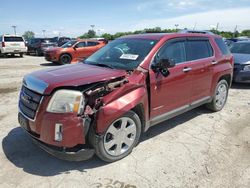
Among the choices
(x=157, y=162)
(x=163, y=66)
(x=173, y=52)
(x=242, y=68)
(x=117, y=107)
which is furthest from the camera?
(x=242, y=68)

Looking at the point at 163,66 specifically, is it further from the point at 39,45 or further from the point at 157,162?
the point at 39,45

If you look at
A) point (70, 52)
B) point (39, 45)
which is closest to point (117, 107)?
point (70, 52)

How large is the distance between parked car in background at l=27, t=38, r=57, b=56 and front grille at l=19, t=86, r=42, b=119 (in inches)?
779

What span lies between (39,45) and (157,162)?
2177 cm

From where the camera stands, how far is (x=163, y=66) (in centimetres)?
378

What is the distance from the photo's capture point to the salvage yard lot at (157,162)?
3.12 meters

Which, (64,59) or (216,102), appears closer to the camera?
(216,102)

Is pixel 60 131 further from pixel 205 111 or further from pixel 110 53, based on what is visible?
pixel 205 111

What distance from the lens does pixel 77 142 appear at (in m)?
3.09

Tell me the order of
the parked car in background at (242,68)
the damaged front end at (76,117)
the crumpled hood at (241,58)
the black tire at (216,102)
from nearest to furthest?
the damaged front end at (76,117) → the black tire at (216,102) → the parked car in background at (242,68) → the crumpled hood at (241,58)

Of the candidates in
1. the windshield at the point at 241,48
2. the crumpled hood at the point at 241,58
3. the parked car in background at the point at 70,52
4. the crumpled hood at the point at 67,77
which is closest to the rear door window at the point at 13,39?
the parked car in background at the point at 70,52

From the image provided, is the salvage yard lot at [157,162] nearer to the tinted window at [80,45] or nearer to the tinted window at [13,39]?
the tinted window at [80,45]

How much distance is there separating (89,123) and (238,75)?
660 centimetres

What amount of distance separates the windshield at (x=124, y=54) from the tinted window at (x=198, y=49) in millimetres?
889
